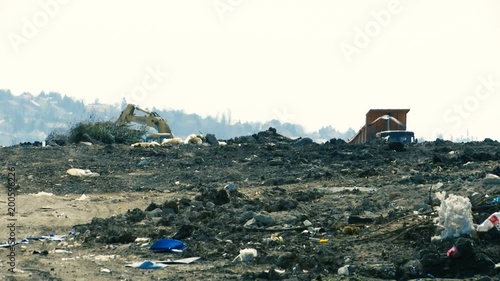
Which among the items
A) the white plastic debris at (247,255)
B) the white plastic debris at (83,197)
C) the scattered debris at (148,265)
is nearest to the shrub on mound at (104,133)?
the white plastic debris at (83,197)

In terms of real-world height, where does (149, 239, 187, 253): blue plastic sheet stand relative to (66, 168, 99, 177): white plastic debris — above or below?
below

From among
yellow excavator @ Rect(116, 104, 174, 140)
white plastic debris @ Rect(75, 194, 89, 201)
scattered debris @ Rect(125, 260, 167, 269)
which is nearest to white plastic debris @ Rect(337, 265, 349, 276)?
scattered debris @ Rect(125, 260, 167, 269)

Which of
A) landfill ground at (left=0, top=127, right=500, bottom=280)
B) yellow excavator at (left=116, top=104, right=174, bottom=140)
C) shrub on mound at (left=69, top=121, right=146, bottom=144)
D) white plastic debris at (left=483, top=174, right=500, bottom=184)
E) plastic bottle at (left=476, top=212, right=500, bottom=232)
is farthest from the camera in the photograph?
yellow excavator at (left=116, top=104, right=174, bottom=140)

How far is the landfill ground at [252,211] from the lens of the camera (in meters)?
9.62

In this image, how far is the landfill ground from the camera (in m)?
9.62

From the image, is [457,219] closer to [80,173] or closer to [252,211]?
[252,211]

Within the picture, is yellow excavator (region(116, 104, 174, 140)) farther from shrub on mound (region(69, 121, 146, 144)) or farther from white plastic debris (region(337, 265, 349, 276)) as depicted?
white plastic debris (region(337, 265, 349, 276))

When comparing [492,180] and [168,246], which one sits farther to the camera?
[492,180]

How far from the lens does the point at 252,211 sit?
13.8 metres

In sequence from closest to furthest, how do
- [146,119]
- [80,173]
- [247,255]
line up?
1. [247,255]
2. [80,173]
3. [146,119]

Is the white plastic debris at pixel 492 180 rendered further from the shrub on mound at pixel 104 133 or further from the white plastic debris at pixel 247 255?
the shrub on mound at pixel 104 133

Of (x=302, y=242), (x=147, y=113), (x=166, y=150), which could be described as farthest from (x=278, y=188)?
(x=147, y=113)

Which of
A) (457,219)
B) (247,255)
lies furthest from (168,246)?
(457,219)

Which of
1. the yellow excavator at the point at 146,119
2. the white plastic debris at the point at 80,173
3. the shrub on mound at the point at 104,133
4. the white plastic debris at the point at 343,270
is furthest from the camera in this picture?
the yellow excavator at the point at 146,119
